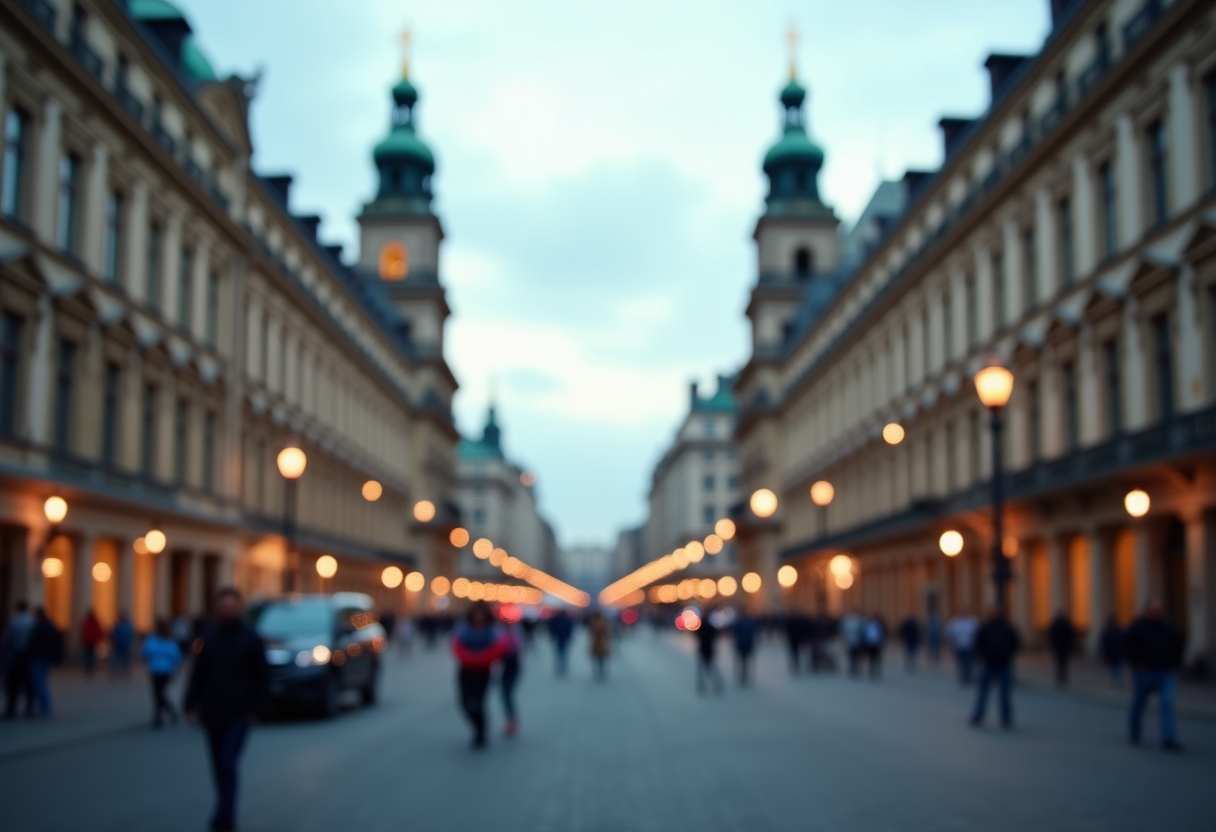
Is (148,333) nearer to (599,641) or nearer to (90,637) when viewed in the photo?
(90,637)

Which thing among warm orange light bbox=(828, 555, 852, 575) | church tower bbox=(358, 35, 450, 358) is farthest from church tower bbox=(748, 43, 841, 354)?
warm orange light bbox=(828, 555, 852, 575)

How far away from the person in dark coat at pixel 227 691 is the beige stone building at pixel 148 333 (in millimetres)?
15796

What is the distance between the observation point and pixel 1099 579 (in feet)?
109

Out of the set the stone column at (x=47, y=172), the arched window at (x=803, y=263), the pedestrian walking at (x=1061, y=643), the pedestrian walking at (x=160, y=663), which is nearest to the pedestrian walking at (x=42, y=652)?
the pedestrian walking at (x=160, y=663)

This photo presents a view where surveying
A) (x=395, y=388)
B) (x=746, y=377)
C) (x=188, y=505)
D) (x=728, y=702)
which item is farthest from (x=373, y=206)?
(x=728, y=702)

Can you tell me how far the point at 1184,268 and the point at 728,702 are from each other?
44.7 feet

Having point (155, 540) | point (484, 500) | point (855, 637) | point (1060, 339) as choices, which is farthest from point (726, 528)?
point (155, 540)

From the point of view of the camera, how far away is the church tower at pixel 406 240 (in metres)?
87.9

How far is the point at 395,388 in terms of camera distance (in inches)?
3105

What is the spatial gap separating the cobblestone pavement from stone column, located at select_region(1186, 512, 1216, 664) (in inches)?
269

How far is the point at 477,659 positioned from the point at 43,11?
759 inches

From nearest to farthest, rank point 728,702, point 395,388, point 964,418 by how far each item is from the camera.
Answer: point 728,702 < point 964,418 < point 395,388

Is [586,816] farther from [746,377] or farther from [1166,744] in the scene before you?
[746,377]

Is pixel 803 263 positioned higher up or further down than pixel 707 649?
higher up
